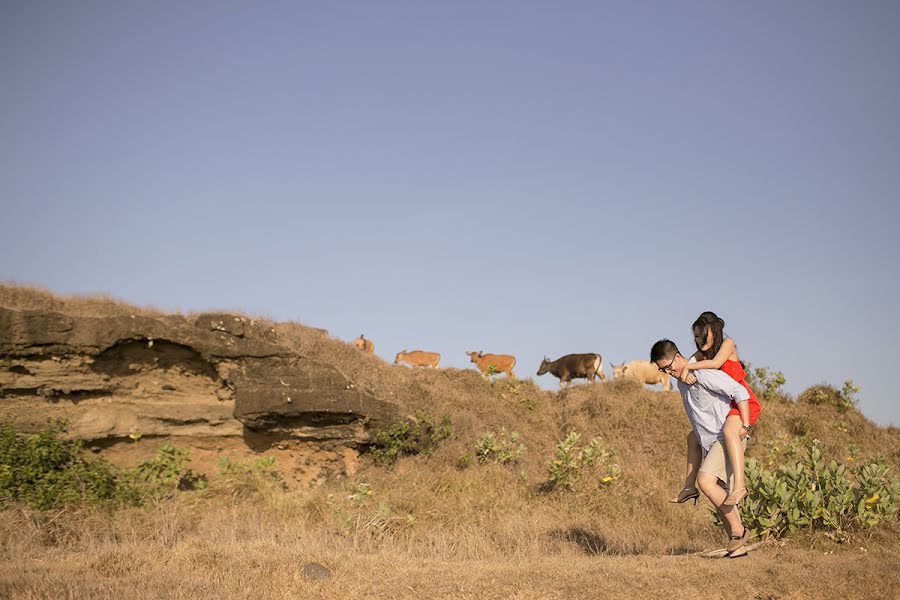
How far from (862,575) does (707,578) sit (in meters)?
1.55

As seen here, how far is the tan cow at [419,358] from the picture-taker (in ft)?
99.3

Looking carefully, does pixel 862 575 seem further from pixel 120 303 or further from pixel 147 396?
pixel 120 303

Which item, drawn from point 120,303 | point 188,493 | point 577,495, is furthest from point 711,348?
point 120,303

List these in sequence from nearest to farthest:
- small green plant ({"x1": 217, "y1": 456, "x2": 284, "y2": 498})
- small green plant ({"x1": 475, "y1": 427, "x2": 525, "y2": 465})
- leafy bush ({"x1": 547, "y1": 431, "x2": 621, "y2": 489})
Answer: small green plant ({"x1": 217, "y1": 456, "x2": 284, "y2": 498}), leafy bush ({"x1": 547, "y1": 431, "x2": 621, "y2": 489}), small green plant ({"x1": 475, "y1": 427, "x2": 525, "y2": 465})

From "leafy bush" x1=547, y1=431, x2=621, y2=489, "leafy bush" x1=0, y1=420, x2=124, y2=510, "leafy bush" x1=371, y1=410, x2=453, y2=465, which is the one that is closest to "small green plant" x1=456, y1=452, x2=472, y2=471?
"leafy bush" x1=371, y1=410, x2=453, y2=465

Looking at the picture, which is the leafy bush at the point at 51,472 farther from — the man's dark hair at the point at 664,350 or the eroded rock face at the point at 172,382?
the man's dark hair at the point at 664,350

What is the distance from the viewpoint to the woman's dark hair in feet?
24.4

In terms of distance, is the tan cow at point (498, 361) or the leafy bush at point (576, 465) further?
the tan cow at point (498, 361)

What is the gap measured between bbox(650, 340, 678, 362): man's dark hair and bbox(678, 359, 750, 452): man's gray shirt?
0.32m

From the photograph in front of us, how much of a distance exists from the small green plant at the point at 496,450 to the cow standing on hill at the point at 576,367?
518 inches

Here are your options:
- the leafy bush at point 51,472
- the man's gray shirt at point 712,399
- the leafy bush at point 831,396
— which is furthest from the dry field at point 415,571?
the leafy bush at point 831,396

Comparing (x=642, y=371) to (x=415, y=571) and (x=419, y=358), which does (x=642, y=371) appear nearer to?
(x=419, y=358)

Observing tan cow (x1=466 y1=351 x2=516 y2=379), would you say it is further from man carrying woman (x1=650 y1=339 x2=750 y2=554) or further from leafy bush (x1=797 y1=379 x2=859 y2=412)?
man carrying woman (x1=650 y1=339 x2=750 y2=554)

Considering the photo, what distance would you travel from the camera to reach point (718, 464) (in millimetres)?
7293
